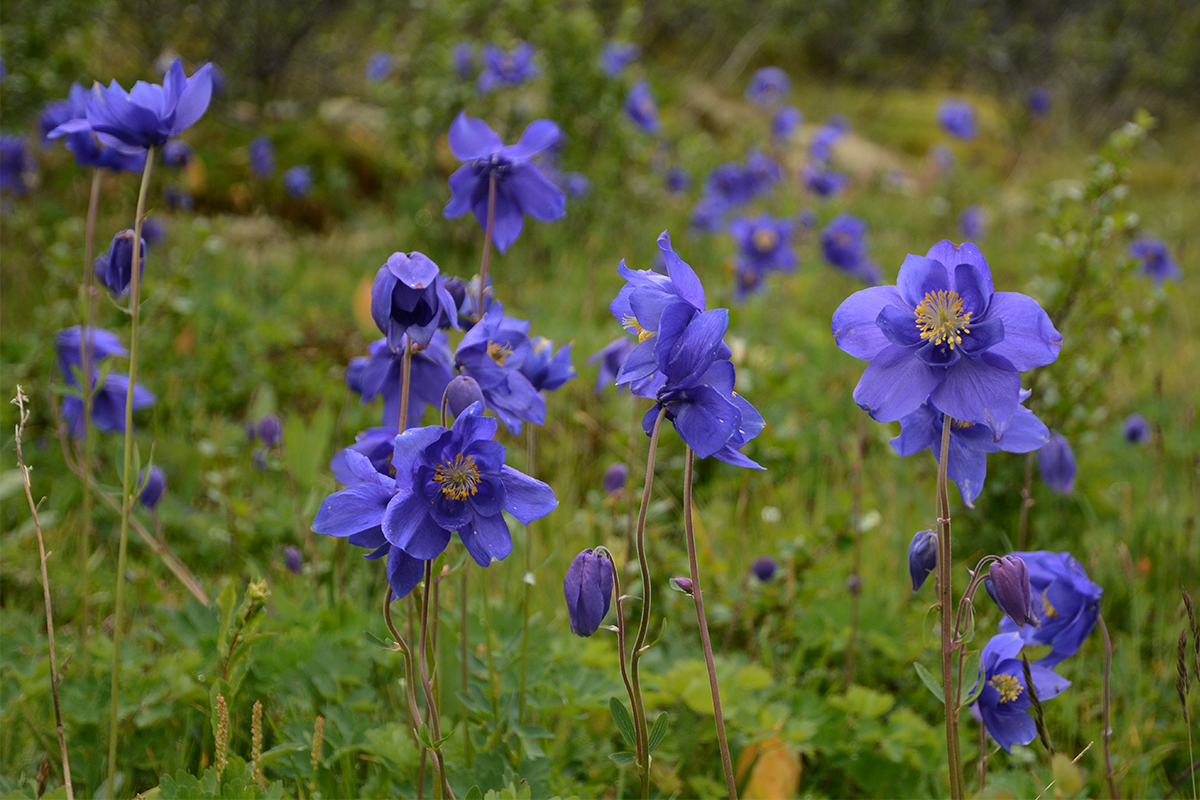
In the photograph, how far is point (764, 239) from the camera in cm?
430

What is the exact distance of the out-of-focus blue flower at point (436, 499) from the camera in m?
1.08

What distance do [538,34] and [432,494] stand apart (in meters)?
4.33

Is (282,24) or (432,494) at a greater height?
(282,24)

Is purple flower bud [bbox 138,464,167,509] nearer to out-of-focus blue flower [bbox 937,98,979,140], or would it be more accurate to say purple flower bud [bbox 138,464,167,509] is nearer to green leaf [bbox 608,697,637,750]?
green leaf [bbox 608,697,637,750]

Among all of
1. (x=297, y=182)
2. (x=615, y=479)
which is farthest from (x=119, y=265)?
(x=297, y=182)

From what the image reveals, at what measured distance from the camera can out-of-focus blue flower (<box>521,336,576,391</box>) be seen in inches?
61.9

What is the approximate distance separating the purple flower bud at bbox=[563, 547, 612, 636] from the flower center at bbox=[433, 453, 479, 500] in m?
0.17

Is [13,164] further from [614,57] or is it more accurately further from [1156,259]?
[1156,259]

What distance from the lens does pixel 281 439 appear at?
7.26 feet

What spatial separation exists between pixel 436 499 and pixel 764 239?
349cm

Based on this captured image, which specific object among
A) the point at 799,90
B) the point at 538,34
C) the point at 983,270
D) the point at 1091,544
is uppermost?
the point at 799,90

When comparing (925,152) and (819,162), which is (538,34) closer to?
(819,162)

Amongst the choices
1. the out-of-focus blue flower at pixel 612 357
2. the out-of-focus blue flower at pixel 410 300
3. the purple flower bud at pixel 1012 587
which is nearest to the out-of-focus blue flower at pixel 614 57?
the out-of-focus blue flower at pixel 612 357

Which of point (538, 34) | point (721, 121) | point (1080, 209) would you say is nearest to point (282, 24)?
point (538, 34)
